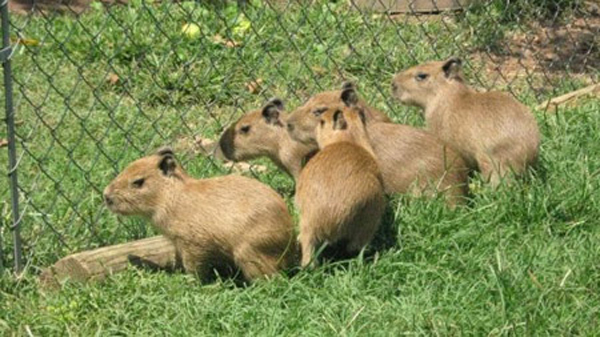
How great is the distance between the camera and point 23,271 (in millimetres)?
5055

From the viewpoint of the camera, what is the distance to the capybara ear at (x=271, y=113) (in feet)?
20.5

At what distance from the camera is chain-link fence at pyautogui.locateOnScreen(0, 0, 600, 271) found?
21.3 feet

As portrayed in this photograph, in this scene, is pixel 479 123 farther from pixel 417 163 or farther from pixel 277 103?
pixel 277 103

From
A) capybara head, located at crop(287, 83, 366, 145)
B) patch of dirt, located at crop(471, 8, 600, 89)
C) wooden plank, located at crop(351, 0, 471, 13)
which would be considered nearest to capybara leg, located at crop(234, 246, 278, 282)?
capybara head, located at crop(287, 83, 366, 145)

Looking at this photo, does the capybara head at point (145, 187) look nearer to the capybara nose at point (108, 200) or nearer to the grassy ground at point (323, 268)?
the capybara nose at point (108, 200)

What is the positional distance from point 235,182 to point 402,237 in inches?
33.5

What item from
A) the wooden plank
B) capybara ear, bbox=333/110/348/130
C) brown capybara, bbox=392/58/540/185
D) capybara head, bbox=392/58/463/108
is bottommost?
the wooden plank

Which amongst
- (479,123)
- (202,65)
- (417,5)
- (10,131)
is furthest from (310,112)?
(417,5)

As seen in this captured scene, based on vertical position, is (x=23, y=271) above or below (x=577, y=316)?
above

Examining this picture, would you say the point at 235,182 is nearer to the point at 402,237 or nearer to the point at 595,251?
the point at 402,237

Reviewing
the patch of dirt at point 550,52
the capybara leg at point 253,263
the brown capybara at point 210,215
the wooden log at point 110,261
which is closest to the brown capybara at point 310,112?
the brown capybara at point 210,215

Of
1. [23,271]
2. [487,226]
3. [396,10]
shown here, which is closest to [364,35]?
[396,10]

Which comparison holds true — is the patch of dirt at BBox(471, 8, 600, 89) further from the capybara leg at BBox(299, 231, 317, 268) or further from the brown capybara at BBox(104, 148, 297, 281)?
the brown capybara at BBox(104, 148, 297, 281)

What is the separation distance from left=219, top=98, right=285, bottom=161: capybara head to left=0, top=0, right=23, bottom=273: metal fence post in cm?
164
